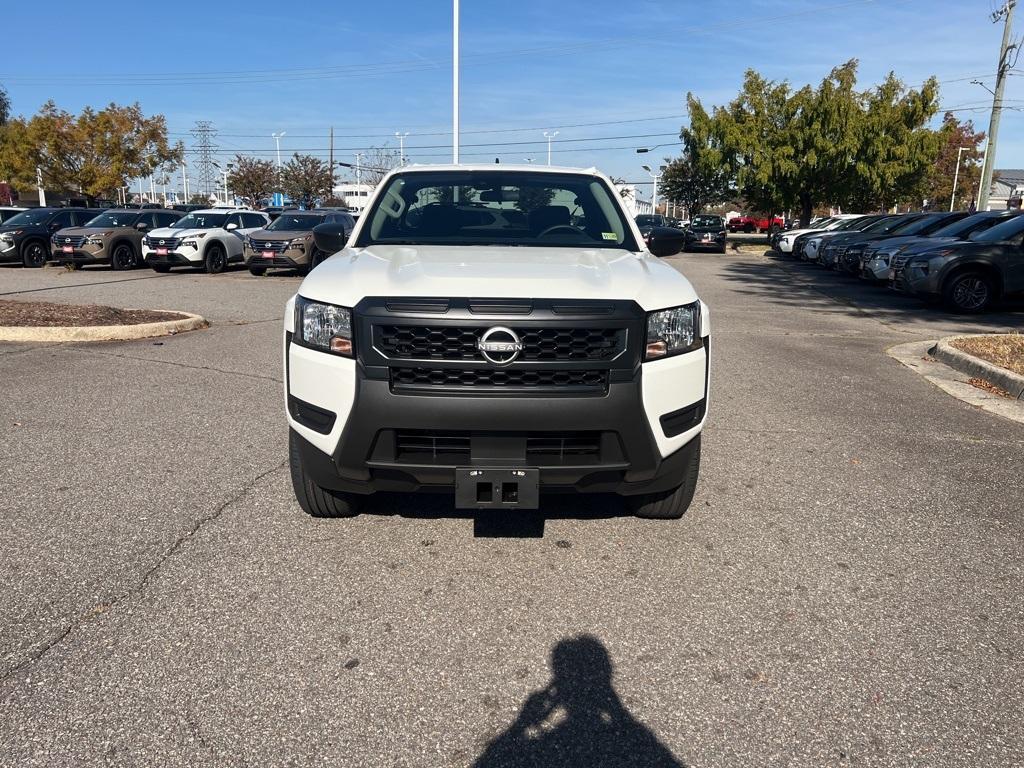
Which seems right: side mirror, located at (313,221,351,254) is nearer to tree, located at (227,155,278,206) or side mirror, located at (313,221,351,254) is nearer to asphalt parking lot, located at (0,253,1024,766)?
asphalt parking lot, located at (0,253,1024,766)

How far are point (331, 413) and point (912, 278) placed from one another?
1262 centimetres

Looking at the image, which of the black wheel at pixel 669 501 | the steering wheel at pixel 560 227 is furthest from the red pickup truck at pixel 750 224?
the black wheel at pixel 669 501

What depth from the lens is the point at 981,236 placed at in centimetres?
1277

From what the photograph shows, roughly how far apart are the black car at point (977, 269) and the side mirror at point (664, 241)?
9.57 m

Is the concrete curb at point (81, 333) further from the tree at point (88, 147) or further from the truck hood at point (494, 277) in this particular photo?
the tree at point (88, 147)

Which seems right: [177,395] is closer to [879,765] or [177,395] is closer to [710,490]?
[710,490]

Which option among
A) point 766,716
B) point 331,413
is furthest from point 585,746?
point 331,413

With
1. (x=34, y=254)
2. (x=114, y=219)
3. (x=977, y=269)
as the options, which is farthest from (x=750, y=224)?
(x=34, y=254)

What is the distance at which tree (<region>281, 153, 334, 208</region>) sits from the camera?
70125 mm

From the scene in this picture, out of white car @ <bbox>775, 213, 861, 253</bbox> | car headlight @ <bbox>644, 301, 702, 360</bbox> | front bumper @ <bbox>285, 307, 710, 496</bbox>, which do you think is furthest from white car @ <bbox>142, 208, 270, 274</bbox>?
white car @ <bbox>775, 213, 861, 253</bbox>

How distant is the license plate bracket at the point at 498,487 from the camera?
10.2ft

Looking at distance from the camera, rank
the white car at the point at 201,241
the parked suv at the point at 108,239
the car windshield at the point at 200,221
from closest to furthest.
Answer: the white car at the point at 201,241 → the parked suv at the point at 108,239 → the car windshield at the point at 200,221

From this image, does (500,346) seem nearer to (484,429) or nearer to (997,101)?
(484,429)

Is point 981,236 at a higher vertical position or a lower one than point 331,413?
higher
